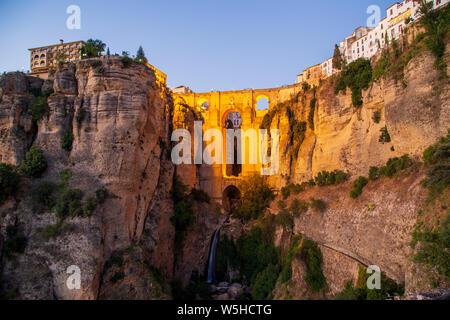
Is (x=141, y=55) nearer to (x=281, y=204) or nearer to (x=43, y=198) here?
(x=43, y=198)

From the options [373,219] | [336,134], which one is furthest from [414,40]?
[373,219]

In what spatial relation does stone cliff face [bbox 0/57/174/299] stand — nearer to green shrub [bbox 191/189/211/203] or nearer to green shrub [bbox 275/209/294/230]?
green shrub [bbox 191/189/211/203]

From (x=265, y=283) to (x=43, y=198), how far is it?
14731 millimetres

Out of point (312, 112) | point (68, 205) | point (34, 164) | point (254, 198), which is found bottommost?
point (254, 198)

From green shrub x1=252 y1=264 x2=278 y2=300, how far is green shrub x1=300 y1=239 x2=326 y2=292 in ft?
8.96

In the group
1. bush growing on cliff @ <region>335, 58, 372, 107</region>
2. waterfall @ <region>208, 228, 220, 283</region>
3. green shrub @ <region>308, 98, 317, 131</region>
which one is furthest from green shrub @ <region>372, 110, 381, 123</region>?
waterfall @ <region>208, 228, 220, 283</region>

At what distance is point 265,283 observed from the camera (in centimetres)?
2544

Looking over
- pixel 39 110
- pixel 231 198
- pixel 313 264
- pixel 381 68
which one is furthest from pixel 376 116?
pixel 39 110

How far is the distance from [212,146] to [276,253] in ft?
46.8

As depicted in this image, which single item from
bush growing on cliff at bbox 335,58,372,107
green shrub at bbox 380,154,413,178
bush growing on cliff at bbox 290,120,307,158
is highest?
bush growing on cliff at bbox 335,58,372,107

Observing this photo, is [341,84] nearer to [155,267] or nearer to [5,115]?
[155,267]

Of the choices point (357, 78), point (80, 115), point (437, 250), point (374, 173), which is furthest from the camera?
point (357, 78)

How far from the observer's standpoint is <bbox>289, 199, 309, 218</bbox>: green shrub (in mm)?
27959

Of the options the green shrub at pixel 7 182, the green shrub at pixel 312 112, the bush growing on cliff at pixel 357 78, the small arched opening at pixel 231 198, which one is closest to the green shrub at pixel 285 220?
the green shrub at pixel 312 112
